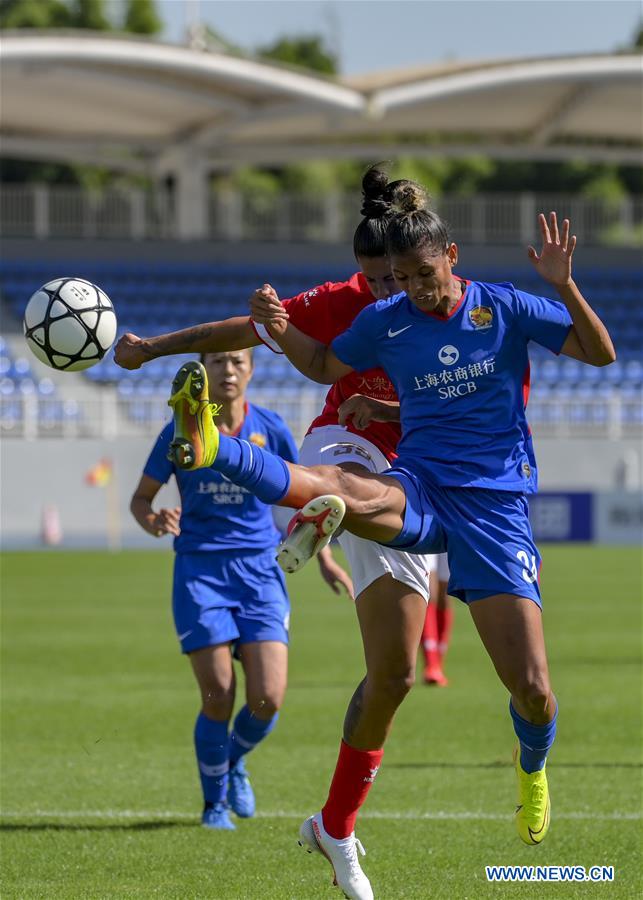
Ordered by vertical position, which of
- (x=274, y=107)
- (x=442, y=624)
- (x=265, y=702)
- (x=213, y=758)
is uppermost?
(x=274, y=107)

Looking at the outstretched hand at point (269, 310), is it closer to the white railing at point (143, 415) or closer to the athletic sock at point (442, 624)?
the athletic sock at point (442, 624)

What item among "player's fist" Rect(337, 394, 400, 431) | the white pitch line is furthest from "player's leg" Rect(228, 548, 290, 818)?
"player's fist" Rect(337, 394, 400, 431)

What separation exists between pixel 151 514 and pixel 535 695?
2410mm

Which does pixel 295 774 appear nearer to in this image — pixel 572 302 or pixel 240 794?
pixel 240 794

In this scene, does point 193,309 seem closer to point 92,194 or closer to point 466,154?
point 92,194

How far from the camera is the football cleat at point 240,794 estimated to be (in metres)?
7.21

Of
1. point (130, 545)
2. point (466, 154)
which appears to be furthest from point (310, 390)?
point (466, 154)

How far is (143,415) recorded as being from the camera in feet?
84.9

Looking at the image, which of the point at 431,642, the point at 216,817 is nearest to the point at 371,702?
the point at 216,817

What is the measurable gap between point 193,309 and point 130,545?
7.23m

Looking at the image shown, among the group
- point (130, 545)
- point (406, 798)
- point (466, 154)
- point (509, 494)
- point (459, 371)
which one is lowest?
point (130, 545)

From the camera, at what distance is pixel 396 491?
5180mm

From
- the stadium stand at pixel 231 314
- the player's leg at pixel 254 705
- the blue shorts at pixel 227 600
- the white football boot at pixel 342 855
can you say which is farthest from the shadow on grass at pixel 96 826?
the stadium stand at pixel 231 314

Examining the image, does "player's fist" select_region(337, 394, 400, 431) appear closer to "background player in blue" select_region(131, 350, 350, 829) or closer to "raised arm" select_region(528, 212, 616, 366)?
"raised arm" select_region(528, 212, 616, 366)
